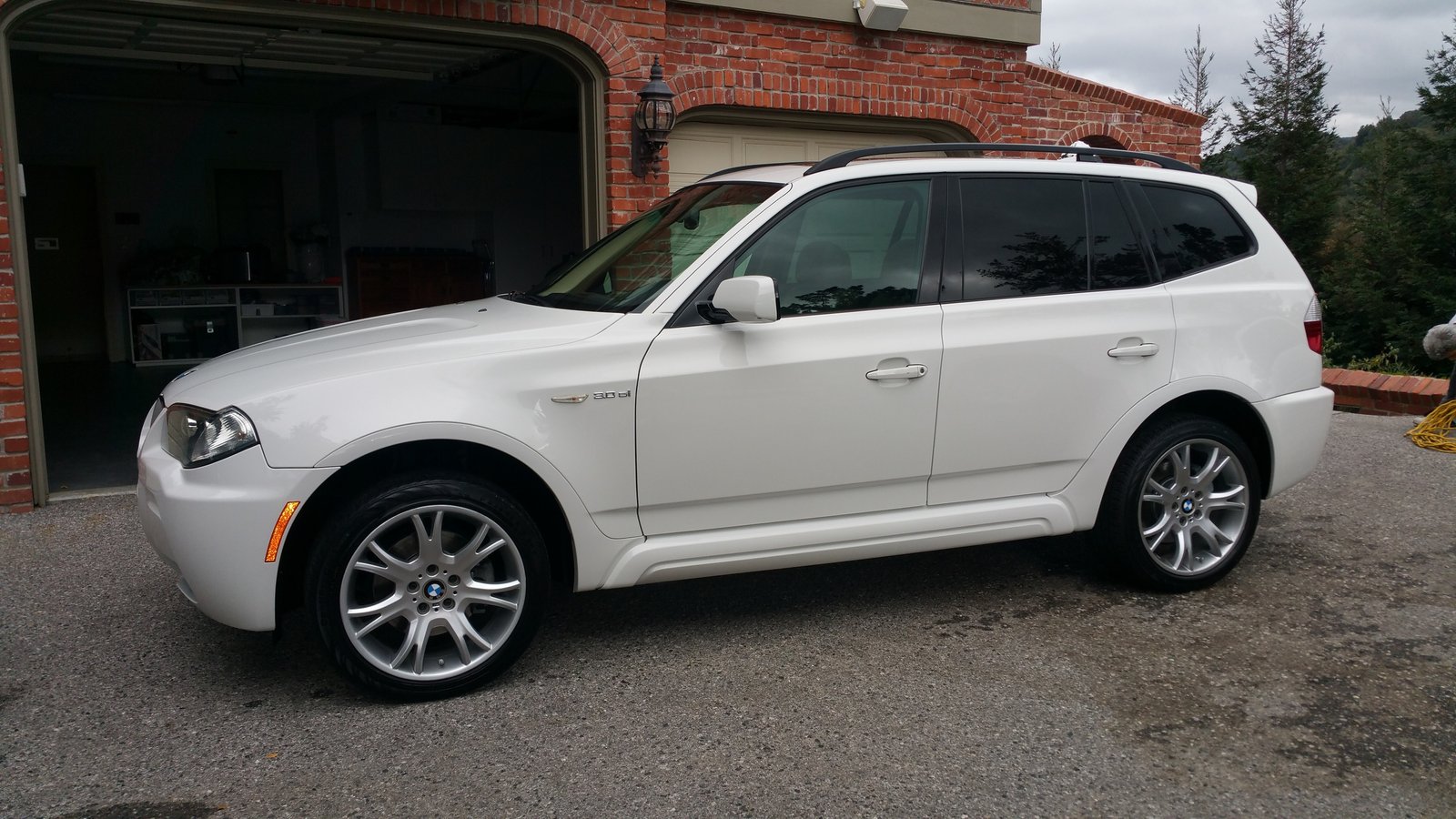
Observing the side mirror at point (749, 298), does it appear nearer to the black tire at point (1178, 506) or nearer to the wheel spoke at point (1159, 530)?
the black tire at point (1178, 506)

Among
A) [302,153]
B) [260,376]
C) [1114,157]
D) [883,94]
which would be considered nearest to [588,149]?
[883,94]

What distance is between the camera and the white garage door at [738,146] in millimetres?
8594

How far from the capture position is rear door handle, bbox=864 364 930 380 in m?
4.09

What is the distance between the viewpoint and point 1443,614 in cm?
455

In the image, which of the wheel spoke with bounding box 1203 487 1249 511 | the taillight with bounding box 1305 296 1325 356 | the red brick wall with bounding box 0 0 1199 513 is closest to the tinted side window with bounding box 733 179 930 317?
the wheel spoke with bounding box 1203 487 1249 511

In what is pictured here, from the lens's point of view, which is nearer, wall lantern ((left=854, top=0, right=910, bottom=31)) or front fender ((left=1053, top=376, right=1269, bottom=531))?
front fender ((left=1053, top=376, right=1269, bottom=531))

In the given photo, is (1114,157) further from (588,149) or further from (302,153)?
(302,153)

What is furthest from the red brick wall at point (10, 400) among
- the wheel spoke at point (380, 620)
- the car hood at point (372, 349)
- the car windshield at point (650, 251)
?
the wheel spoke at point (380, 620)

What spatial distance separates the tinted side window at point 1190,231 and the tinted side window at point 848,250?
1118 millimetres

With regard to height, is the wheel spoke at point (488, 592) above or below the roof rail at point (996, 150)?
below

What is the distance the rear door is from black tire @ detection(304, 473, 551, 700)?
1.65 m

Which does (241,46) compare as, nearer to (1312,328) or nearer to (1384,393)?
(1312,328)

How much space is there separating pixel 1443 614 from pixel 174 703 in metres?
4.91

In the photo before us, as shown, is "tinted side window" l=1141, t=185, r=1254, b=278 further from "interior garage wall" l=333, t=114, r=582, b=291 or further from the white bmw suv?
"interior garage wall" l=333, t=114, r=582, b=291
